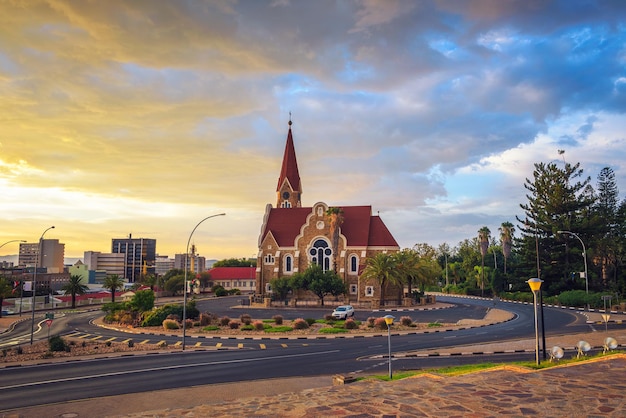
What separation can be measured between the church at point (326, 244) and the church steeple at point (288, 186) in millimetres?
8854

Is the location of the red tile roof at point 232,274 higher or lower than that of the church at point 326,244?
lower

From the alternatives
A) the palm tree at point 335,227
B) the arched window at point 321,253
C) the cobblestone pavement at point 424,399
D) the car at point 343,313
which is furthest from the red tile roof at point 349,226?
the cobblestone pavement at point 424,399

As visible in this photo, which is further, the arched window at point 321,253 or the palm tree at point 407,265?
the arched window at point 321,253

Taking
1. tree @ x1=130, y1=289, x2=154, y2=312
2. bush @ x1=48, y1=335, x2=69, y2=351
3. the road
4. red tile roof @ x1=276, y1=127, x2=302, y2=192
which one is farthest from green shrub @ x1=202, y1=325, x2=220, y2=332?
red tile roof @ x1=276, y1=127, x2=302, y2=192

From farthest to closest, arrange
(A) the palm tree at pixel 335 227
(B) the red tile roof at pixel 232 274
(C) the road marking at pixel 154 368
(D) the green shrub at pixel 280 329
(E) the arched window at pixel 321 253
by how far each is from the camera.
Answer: (B) the red tile roof at pixel 232 274, (E) the arched window at pixel 321 253, (A) the palm tree at pixel 335 227, (D) the green shrub at pixel 280 329, (C) the road marking at pixel 154 368

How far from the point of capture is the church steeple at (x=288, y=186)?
83875 mm

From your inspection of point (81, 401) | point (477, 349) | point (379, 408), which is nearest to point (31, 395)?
point (81, 401)

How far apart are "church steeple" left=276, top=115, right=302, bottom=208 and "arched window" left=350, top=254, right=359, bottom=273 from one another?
789 inches

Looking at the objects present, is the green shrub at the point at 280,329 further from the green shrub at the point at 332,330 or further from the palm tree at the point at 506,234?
the palm tree at the point at 506,234

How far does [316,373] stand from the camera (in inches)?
793

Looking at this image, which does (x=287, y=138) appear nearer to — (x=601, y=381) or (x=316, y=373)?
(x=316, y=373)

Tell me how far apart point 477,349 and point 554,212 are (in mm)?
49254

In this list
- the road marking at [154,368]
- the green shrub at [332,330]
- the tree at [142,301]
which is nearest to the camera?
the road marking at [154,368]

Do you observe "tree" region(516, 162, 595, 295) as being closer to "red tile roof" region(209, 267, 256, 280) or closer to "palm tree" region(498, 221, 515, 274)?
"palm tree" region(498, 221, 515, 274)
